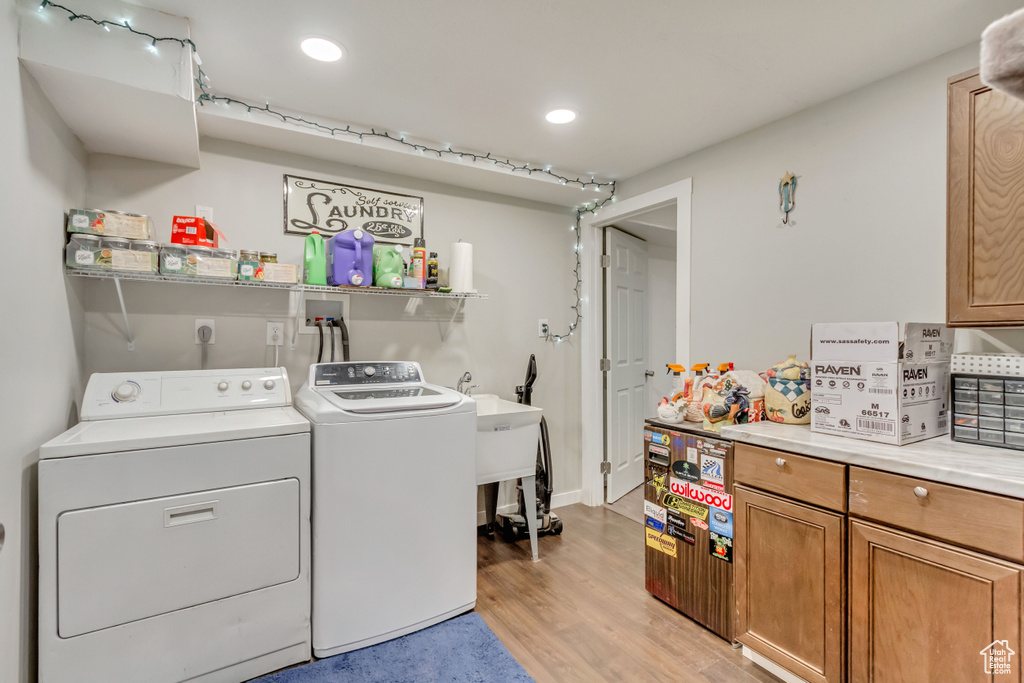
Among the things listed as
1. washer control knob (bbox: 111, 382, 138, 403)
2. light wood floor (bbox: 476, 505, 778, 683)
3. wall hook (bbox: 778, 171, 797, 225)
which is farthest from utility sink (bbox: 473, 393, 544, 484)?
wall hook (bbox: 778, 171, 797, 225)

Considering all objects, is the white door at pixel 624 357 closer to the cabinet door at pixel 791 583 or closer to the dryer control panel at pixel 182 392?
the cabinet door at pixel 791 583

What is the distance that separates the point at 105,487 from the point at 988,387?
9.20ft

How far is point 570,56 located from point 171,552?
7.25 ft

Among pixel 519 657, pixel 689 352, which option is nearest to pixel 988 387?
pixel 689 352

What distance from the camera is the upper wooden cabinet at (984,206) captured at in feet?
4.48

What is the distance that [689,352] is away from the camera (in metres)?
2.61

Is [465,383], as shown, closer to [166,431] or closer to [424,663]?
[424,663]

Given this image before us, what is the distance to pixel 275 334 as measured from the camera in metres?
2.39

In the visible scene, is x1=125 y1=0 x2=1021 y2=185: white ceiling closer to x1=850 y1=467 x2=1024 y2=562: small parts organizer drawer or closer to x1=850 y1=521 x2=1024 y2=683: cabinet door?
x1=850 y1=467 x2=1024 y2=562: small parts organizer drawer

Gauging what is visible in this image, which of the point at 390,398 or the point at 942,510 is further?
the point at 390,398

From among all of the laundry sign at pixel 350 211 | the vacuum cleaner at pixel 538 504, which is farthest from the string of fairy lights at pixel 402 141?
the vacuum cleaner at pixel 538 504

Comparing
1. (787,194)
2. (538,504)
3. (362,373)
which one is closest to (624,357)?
(538,504)

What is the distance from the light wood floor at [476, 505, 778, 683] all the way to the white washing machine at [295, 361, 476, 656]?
28cm

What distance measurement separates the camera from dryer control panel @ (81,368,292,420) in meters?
1.77
